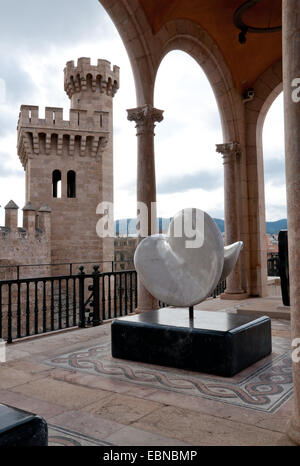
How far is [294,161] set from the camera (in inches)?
77.8

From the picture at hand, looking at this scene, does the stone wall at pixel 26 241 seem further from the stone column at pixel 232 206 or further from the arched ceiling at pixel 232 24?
the arched ceiling at pixel 232 24

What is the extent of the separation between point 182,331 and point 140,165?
3403 mm

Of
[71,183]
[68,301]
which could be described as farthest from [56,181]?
[68,301]

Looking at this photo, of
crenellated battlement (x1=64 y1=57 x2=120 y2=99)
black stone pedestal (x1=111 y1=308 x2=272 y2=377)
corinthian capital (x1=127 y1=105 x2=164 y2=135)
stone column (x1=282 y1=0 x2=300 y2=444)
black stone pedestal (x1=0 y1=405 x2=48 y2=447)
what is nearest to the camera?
black stone pedestal (x1=0 y1=405 x2=48 y2=447)

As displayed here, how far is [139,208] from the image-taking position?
6047 millimetres

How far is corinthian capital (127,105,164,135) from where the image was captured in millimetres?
6109

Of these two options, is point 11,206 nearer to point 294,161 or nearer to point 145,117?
point 145,117

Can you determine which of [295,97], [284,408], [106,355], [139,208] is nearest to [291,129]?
[295,97]

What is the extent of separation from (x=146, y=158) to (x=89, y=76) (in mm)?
19189

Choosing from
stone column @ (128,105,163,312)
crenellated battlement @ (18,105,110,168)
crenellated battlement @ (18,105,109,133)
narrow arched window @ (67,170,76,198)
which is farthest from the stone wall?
stone column @ (128,105,163,312)

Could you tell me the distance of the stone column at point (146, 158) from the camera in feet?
19.9

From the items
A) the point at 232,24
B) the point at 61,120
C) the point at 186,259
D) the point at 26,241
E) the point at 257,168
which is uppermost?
the point at 61,120

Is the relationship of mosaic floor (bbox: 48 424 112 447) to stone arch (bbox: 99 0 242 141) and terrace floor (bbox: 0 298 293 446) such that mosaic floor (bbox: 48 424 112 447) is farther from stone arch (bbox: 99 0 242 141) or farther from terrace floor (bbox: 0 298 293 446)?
stone arch (bbox: 99 0 242 141)

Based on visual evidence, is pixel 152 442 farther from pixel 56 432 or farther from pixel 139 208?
pixel 139 208
